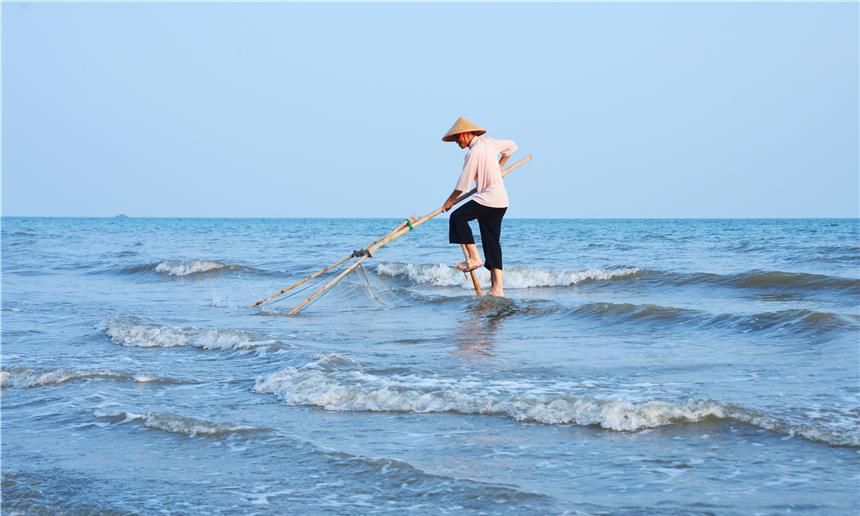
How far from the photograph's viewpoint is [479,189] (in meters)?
8.88

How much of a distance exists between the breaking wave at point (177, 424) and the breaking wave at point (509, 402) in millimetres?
619

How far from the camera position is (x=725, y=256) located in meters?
16.2

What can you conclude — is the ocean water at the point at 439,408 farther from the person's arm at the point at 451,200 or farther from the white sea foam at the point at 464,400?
the person's arm at the point at 451,200

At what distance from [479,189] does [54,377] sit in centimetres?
435

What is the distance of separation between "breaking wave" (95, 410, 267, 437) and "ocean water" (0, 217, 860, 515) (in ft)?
0.04

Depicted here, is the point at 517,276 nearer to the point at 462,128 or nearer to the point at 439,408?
the point at 462,128

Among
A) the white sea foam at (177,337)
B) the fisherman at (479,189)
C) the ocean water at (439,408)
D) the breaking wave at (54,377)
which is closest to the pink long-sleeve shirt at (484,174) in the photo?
the fisherman at (479,189)

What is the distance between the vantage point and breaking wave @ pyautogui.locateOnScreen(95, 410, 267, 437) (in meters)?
4.47

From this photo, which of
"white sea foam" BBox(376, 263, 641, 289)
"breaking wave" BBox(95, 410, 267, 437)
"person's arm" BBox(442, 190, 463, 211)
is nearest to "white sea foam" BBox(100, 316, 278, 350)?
"breaking wave" BBox(95, 410, 267, 437)

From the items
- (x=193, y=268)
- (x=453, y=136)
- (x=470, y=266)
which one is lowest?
(x=193, y=268)

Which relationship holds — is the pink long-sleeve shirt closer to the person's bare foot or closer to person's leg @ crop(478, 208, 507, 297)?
person's leg @ crop(478, 208, 507, 297)

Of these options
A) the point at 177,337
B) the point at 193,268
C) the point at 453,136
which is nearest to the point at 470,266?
the point at 453,136

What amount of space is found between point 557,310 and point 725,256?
27.6 ft

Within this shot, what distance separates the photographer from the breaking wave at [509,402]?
166 inches
